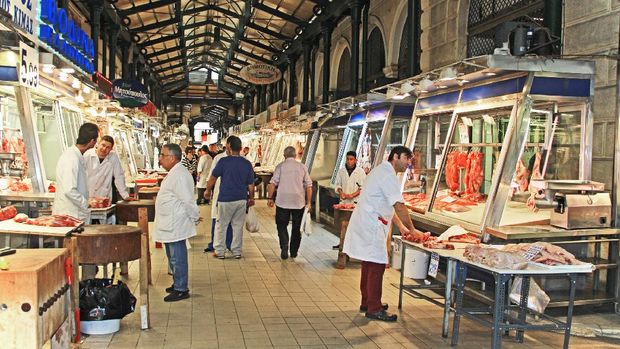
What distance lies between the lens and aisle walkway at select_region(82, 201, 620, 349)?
5.84 m

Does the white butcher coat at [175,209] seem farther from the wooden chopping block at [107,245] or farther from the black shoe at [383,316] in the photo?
the black shoe at [383,316]

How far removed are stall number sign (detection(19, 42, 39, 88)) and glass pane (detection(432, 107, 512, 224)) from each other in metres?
5.23

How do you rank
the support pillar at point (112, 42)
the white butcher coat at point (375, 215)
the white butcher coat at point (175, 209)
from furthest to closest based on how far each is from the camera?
1. the support pillar at point (112, 42)
2. the white butcher coat at point (175, 209)
3. the white butcher coat at point (375, 215)

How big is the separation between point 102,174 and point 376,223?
3776mm

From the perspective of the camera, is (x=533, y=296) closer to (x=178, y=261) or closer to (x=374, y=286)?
(x=374, y=286)

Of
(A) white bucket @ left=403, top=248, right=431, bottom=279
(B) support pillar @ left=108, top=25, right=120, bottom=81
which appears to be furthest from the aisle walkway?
(B) support pillar @ left=108, top=25, right=120, bottom=81

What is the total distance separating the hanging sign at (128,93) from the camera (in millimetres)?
15709

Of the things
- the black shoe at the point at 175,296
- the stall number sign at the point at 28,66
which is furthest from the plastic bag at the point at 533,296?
the stall number sign at the point at 28,66

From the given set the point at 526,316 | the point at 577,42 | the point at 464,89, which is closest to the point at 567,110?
the point at 577,42

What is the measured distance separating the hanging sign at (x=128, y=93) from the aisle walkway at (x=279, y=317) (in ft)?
23.7

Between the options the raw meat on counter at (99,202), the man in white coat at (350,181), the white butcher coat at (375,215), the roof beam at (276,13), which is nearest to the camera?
the white butcher coat at (375,215)

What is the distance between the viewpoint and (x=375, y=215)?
6.65m

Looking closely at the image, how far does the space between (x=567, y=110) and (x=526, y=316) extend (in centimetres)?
247

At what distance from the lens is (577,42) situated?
290 inches
